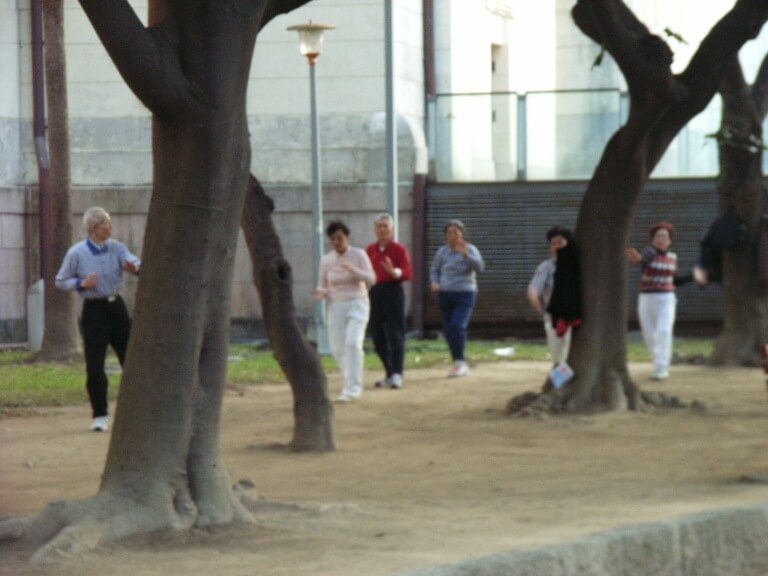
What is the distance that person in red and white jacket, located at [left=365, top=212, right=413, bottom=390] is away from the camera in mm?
18000

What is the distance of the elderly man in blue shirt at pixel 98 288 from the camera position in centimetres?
1370

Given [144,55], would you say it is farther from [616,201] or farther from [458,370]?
[458,370]

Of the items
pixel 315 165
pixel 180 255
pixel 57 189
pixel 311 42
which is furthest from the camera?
pixel 315 165

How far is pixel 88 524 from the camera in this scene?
7691 mm

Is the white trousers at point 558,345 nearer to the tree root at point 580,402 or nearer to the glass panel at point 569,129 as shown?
the tree root at point 580,402

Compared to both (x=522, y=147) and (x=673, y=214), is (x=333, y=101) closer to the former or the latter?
(x=522, y=147)

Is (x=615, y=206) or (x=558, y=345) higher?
(x=615, y=206)

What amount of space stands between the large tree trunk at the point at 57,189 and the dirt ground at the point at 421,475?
13.0ft

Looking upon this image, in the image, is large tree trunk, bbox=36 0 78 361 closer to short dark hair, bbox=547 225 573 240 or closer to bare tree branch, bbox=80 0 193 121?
short dark hair, bbox=547 225 573 240

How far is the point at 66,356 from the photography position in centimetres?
2111

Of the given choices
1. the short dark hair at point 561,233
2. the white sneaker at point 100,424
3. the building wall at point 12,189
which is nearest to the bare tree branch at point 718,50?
the short dark hair at point 561,233

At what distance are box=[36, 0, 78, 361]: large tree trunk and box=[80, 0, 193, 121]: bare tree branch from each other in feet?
41.6

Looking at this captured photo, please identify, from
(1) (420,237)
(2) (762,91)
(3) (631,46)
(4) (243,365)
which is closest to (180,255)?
(3) (631,46)

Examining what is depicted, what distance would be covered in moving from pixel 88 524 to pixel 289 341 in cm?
478
